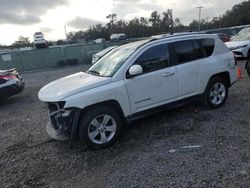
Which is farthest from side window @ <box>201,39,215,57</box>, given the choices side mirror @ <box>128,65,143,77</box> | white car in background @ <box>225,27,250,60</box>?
white car in background @ <box>225,27,250,60</box>

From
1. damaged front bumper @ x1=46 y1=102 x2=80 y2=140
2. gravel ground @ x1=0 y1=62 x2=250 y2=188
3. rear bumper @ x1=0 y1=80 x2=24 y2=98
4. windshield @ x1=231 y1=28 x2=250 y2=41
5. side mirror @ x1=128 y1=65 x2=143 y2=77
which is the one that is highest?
side mirror @ x1=128 y1=65 x2=143 y2=77

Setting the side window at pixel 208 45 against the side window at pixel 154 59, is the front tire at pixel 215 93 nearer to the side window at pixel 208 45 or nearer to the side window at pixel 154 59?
the side window at pixel 208 45

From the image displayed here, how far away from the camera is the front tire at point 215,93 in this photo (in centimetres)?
572

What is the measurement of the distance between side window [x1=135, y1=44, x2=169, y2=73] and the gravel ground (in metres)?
1.25

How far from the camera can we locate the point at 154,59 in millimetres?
4992

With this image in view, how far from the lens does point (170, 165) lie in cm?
375

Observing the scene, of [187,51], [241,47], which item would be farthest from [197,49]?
[241,47]

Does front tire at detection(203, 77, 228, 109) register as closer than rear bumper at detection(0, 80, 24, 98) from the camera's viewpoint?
Yes

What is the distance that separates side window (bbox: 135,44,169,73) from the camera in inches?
191

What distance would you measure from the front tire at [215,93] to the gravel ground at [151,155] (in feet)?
0.55

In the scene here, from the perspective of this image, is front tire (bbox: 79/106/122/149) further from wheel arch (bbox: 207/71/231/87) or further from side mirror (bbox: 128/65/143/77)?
wheel arch (bbox: 207/71/231/87)

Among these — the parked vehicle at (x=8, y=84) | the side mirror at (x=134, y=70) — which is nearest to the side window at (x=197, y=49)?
the side mirror at (x=134, y=70)

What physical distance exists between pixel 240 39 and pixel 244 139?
10.5 m

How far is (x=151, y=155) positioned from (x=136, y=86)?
4.26 ft
